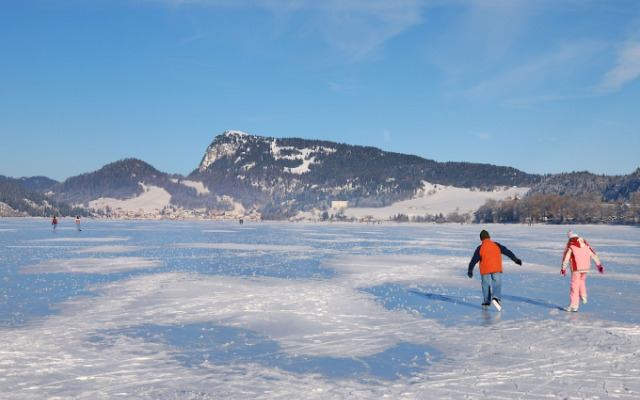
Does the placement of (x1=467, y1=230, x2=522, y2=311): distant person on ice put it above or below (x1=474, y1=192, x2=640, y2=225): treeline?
below

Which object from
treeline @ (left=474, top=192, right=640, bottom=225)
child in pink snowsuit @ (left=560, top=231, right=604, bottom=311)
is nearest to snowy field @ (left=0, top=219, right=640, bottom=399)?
child in pink snowsuit @ (left=560, top=231, right=604, bottom=311)

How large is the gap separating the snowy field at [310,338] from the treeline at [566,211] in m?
98.6

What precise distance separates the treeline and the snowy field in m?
98.6

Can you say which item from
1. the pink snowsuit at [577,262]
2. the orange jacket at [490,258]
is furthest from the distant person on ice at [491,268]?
the pink snowsuit at [577,262]

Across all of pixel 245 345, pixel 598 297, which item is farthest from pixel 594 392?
pixel 598 297

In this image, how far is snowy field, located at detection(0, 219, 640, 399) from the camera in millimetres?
6902

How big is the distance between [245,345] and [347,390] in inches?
112

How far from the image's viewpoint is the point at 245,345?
29.8 ft

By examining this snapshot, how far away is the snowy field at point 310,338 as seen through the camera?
6902 millimetres

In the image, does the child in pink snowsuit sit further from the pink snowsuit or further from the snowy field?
the snowy field

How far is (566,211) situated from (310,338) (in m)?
119

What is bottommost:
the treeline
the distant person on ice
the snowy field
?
the snowy field

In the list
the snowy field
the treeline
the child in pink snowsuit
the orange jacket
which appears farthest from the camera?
the treeline

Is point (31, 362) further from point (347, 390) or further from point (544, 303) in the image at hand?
point (544, 303)
